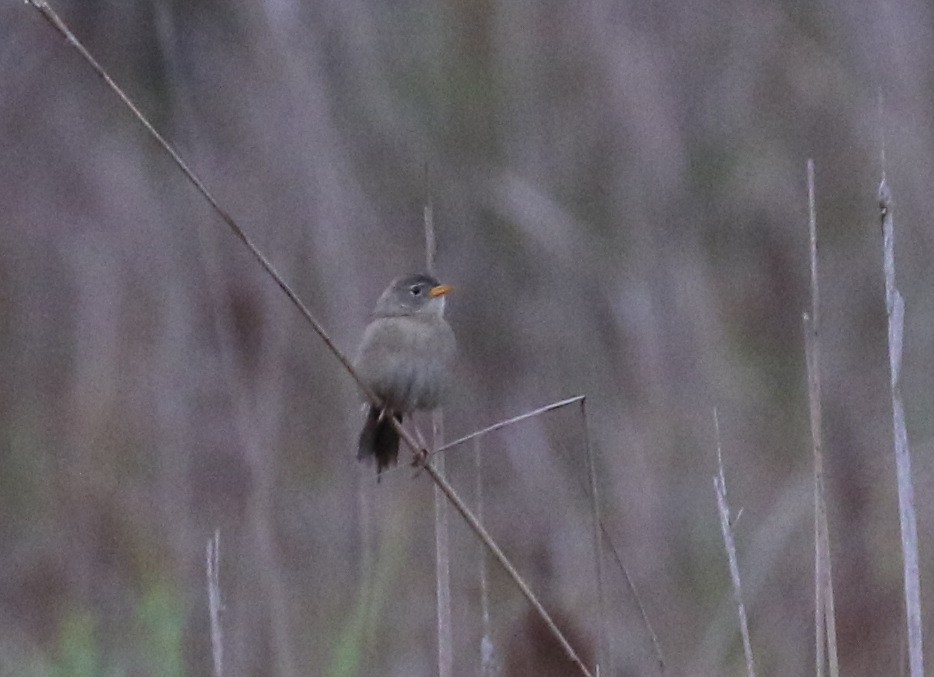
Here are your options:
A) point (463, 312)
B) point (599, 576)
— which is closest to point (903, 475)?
point (599, 576)

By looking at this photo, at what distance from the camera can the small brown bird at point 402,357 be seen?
14.5 ft

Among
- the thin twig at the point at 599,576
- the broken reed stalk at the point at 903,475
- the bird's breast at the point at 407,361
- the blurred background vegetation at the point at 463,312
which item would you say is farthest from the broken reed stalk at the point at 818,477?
the bird's breast at the point at 407,361

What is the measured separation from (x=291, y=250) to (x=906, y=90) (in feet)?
7.21

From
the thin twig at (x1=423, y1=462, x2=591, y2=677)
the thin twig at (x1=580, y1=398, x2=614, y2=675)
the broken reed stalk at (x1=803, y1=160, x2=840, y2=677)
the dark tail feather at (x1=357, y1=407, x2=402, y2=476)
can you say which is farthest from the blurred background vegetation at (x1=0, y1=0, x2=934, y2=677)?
the broken reed stalk at (x1=803, y1=160, x2=840, y2=677)

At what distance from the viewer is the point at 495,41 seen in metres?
6.70

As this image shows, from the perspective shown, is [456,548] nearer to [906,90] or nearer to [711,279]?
[711,279]

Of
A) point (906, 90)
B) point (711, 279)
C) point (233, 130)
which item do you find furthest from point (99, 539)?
point (906, 90)

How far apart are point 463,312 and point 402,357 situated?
208 centimetres

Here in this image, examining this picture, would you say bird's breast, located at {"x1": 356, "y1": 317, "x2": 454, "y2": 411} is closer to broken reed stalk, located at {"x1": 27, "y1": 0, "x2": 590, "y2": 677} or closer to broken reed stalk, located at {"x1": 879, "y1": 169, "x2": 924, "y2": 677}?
broken reed stalk, located at {"x1": 27, "y1": 0, "x2": 590, "y2": 677}

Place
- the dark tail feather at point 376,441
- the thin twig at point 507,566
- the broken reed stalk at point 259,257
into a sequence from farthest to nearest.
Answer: the dark tail feather at point 376,441 → the thin twig at point 507,566 → the broken reed stalk at point 259,257

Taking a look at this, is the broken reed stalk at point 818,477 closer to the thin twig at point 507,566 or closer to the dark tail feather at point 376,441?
the thin twig at point 507,566

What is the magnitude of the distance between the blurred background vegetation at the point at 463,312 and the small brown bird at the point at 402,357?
135 mm

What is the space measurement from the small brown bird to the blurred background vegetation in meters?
0.13

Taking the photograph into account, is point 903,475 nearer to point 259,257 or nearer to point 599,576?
point 599,576
